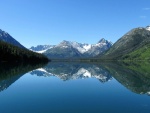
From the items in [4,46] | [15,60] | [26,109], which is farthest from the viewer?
[15,60]

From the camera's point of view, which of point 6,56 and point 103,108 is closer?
point 103,108

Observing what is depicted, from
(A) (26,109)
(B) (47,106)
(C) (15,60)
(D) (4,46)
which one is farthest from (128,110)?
(C) (15,60)

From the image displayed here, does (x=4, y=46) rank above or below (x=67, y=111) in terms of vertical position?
above

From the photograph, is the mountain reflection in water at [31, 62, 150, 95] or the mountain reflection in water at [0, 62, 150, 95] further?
the mountain reflection in water at [0, 62, 150, 95]

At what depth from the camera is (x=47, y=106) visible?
31.0 meters

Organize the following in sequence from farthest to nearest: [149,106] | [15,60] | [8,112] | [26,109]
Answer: [15,60], [149,106], [26,109], [8,112]

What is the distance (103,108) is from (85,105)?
269cm

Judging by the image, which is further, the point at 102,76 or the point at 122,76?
the point at 102,76

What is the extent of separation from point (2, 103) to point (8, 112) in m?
6.04

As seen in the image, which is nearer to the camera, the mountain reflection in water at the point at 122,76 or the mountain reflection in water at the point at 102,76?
the mountain reflection in water at the point at 122,76

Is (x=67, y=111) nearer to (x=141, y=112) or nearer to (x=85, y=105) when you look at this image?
(x=85, y=105)

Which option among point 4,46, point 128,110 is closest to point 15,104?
point 128,110

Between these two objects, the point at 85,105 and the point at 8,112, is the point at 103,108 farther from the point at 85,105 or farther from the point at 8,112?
the point at 8,112

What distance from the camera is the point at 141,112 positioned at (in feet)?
92.2
